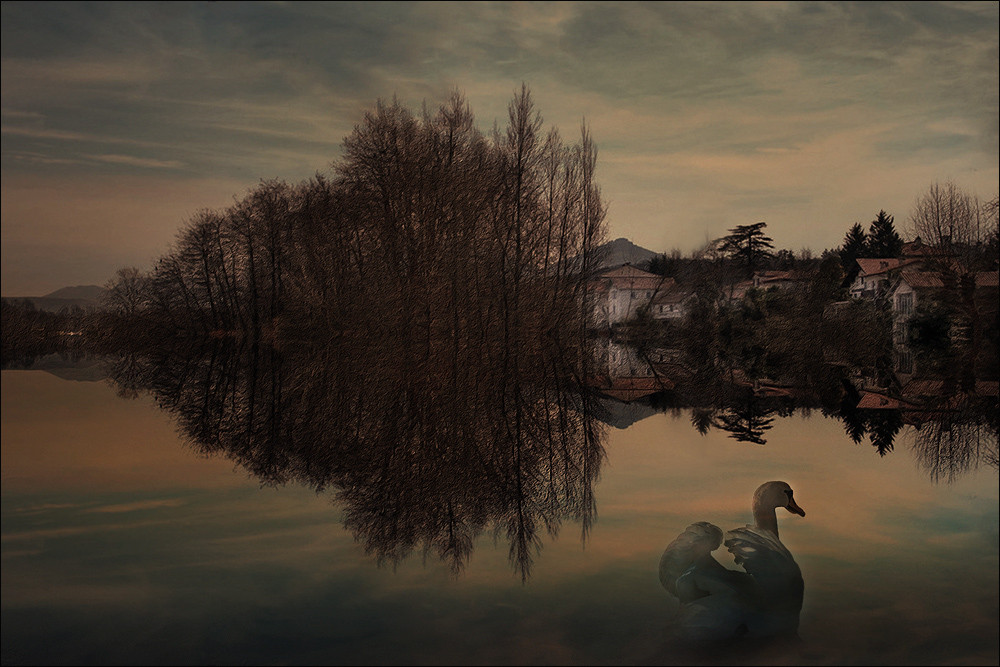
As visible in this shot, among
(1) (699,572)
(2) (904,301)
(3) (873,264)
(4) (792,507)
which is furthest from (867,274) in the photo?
(1) (699,572)

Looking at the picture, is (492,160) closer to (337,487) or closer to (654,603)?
(337,487)

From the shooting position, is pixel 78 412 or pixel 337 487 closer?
pixel 337 487

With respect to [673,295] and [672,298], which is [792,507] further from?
[672,298]

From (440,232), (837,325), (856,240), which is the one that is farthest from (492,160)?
(856,240)

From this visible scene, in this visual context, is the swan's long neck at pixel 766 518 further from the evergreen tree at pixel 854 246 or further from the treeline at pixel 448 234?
the evergreen tree at pixel 854 246

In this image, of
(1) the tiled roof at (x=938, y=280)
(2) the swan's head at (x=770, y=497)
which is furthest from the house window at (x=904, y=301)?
(2) the swan's head at (x=770, y=497)

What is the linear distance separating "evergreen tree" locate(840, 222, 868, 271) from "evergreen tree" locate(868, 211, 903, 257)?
1.96 ft

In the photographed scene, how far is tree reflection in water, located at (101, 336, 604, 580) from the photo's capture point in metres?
6.47

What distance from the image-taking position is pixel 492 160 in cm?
3030

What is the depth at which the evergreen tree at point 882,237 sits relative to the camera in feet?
203

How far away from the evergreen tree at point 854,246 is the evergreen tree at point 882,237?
1.96 ft

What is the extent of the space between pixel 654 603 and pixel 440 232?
76.4 feet

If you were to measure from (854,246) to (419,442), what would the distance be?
62.3 metres

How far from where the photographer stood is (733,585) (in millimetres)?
4672
